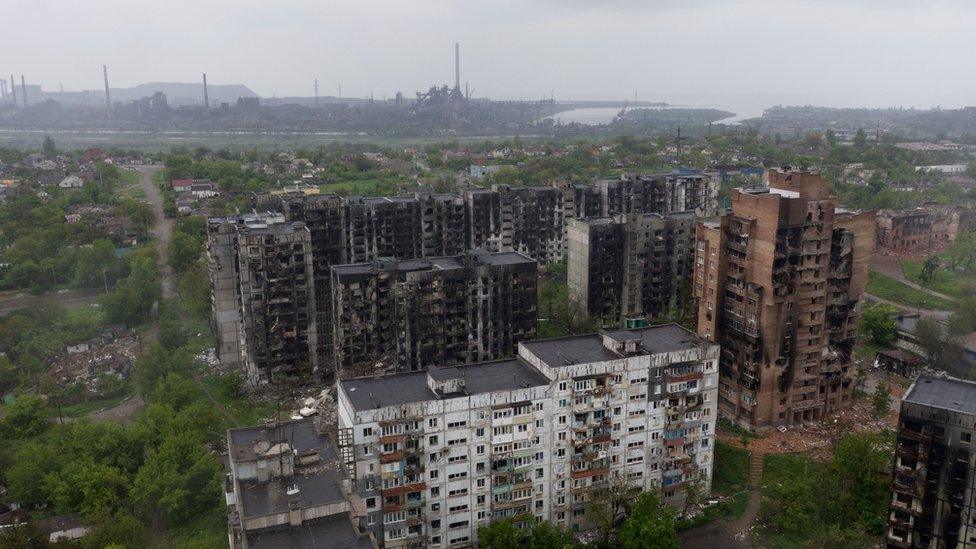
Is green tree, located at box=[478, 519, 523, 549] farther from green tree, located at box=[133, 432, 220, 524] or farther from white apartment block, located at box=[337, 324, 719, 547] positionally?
green tree, located at box=[133, 432, 220, 524]

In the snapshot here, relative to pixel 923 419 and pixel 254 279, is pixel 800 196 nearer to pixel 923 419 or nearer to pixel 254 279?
pixel 923 419

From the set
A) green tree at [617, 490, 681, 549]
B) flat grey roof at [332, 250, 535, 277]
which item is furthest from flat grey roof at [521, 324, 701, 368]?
flat grey roof at [332, 250, 535, 277]

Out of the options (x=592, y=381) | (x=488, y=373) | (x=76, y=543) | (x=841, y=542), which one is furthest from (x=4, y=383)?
(x=841, y=542)

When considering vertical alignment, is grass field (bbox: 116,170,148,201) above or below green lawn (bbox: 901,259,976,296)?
above

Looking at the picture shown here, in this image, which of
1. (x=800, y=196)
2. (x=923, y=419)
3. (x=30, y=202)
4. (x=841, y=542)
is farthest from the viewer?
(x=30, y=202)

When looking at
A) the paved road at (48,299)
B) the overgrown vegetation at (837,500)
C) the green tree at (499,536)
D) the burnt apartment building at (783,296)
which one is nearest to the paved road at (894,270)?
the burnt apartment building at (783,296)

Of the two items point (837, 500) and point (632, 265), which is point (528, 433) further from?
point (632, 265)

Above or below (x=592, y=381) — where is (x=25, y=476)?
below

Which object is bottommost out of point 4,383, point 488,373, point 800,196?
point 4,383
